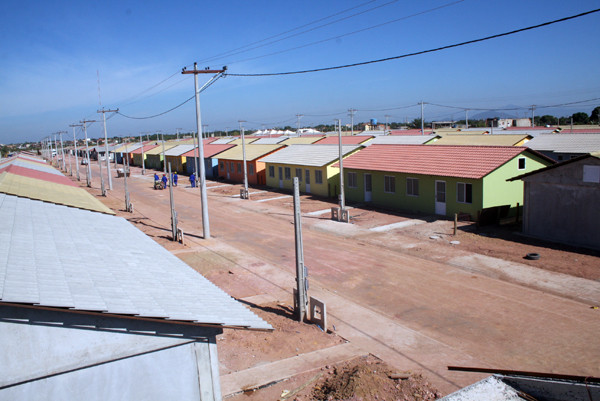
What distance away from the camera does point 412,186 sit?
2881 centimetres

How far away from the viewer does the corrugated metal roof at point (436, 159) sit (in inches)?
989

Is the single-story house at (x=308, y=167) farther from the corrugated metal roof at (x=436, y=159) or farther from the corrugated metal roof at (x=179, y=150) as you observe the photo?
the corrugated metal roof at (x=179, y=150)

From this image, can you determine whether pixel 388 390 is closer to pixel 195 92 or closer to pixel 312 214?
pixel 195 92

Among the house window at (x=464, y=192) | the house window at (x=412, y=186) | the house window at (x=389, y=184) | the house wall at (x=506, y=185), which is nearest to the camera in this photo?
the house wall at (x=506, y=185)

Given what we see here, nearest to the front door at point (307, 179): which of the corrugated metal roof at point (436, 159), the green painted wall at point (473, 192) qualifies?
the corrugated metal roof at point (436, 159)

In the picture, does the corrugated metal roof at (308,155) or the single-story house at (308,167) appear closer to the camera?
the single-story house at (308,167)

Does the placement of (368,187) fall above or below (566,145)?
below

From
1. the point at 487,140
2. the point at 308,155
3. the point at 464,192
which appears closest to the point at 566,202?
the point at 464,192

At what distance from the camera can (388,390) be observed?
8.77m

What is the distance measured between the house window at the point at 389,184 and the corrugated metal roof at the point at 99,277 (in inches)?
818

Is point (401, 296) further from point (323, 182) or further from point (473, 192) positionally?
point (323, 182)

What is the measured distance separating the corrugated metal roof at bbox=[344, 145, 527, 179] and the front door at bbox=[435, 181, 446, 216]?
0.84 m

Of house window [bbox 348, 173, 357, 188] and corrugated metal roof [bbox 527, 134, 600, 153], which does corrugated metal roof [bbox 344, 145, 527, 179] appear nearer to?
house window [bbox 348, 173, 357, 188]

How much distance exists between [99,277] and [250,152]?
42.9 meters
